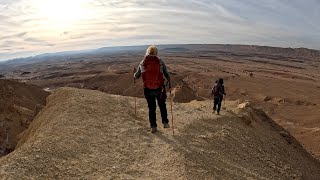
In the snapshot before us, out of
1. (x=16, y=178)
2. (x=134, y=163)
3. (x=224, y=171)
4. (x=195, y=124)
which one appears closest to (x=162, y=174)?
(x=134, y=163)

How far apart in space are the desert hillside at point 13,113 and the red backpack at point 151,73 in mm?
10716

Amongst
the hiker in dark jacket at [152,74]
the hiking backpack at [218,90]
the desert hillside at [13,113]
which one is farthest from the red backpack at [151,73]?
the desert hillside at [13,113]

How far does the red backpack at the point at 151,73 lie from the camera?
9.89 meters

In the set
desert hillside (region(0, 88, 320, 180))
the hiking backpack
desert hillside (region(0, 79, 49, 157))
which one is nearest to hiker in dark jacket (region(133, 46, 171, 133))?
desert hillside (region(0, 88, 320, 180))

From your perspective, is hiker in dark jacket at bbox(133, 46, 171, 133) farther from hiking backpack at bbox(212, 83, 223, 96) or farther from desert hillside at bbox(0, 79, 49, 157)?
desert hillside at bbox(0, 79, 49, 157)

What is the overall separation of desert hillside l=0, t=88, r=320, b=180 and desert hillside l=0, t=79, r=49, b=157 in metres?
6.15

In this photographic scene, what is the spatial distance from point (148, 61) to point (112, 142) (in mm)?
2237

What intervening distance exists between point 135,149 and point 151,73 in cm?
202

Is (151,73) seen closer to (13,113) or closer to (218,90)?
(218,90)

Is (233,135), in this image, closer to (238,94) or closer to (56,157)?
(56,157)

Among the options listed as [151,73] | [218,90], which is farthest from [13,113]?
[151,73]

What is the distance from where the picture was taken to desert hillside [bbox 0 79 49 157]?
19469 millimetres

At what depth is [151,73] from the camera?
9930mm

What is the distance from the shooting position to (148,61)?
32.5ft
